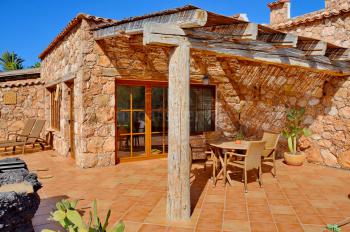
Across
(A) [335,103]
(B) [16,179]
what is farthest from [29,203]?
(A) [335,103]

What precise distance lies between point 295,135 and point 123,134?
3.73m

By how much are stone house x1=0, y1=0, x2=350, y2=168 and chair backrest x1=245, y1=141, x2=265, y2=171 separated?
4.41ft

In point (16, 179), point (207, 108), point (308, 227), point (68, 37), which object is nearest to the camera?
point (16, 179)

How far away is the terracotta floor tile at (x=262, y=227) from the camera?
3.02 meters

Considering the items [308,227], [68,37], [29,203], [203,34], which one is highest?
[68,37]

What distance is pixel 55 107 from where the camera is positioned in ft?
27.6

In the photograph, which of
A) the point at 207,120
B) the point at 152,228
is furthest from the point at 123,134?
the point at 152,228

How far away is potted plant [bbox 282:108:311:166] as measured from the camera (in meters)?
5.96

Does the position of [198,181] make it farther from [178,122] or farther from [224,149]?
[178,122]

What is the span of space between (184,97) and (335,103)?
444cm

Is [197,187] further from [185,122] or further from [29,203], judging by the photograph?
[29,203]

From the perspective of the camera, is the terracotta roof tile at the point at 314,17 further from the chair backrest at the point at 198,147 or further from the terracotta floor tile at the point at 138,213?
the terracotta floor tile at the point at 138,213

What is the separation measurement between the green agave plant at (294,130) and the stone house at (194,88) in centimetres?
27

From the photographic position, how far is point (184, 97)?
3160 millimetres
